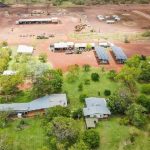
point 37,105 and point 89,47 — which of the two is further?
point 89,47

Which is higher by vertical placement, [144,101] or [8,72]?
[144,101]

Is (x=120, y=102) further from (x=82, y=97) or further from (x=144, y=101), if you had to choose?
(x=82, y=97)

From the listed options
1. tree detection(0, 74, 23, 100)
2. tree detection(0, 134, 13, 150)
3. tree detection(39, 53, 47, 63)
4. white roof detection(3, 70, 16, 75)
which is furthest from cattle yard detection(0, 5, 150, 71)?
tree detection(0, 134, 13, 150)

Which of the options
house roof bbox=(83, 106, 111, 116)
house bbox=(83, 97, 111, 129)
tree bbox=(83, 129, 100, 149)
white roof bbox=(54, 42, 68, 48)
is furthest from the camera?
white roof bbox=(54, 42, 68, 48)

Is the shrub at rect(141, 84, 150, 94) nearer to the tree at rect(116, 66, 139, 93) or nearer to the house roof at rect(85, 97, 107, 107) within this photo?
the tree at rect(116, 66, 139, 93)

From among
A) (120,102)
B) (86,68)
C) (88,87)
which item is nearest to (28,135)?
(120,102)

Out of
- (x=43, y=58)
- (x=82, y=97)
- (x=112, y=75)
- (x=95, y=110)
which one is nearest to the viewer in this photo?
(x=95, y=110)
